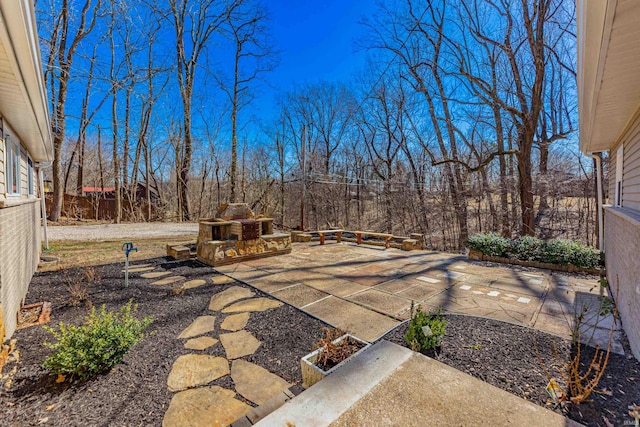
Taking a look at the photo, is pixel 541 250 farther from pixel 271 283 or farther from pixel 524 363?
pixel 271 283

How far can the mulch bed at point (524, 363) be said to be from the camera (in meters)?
1.58

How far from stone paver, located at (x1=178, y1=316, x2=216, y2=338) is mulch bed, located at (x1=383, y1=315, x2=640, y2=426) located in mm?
1740

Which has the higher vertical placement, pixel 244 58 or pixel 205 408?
pixel 244 58

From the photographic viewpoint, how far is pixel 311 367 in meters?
1.77

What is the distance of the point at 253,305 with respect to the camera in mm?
3309

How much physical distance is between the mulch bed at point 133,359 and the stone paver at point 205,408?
6cm

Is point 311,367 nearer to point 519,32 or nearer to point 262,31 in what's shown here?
point 519,32

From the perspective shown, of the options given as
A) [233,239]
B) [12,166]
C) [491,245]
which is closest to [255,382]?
[233,239]

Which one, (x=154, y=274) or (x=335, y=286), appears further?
(x=154, y=274)

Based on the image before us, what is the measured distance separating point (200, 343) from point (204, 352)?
17 cm

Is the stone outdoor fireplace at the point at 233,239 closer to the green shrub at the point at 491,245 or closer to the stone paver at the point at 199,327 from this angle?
the stone paver at the point at 199,327

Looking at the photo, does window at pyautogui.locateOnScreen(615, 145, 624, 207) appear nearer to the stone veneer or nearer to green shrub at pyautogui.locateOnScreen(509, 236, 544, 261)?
green shrub at pyautogui.locateOnScreen(509, 236, 544, 261)

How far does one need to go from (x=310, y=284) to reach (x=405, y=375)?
2.51 meters

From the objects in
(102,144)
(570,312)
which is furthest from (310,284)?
(102,144)
